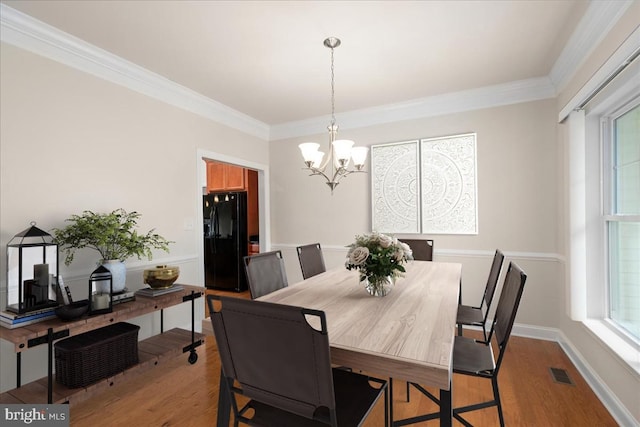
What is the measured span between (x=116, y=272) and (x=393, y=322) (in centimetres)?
200

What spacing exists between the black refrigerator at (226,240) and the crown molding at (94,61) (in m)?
1.88

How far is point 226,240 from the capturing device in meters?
5.27

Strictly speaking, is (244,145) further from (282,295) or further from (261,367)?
(261,367)

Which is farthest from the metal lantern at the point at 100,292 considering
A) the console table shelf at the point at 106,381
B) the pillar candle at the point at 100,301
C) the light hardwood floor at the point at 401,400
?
the light hardwood floor at the point at 401,400

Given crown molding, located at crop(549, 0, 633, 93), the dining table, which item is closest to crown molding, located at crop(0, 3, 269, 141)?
the dining table

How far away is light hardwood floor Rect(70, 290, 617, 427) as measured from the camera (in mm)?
1890

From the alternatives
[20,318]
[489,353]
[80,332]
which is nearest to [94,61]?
[20,318]

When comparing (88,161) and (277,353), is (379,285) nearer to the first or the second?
(277,353)

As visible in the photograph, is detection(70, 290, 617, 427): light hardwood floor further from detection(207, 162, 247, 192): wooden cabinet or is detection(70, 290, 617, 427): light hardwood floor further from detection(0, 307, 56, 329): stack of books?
detection(207, 162, 247, 192): wooden cabinet

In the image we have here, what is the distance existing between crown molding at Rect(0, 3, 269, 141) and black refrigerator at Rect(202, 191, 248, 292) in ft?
6.15

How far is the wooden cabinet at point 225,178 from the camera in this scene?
17.6ft

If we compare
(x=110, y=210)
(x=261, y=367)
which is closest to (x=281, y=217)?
(x=110, y=210)

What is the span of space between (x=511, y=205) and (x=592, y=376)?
5.22 ft

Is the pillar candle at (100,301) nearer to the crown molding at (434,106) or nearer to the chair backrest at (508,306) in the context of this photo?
the chair backrest at (508,306)
